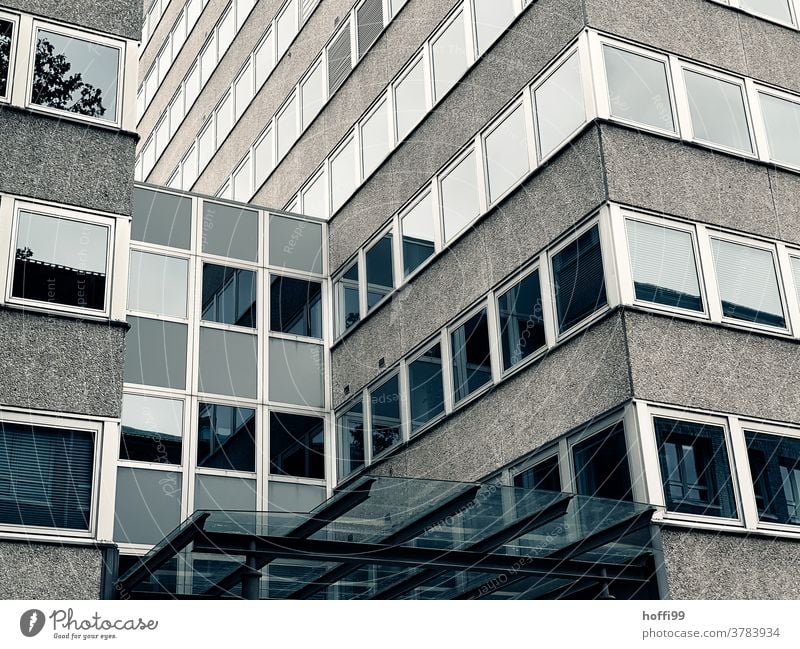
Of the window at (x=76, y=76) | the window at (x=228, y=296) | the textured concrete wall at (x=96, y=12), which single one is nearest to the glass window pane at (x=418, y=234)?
the window at (x=228, y=296)

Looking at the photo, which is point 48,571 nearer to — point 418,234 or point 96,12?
point 96,12

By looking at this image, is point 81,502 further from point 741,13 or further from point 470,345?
point 741,13

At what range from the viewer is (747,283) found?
1605cm

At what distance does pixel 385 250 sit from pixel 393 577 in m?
7.12

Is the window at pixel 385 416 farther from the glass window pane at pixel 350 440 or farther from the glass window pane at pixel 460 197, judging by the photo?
the glass window pane at pixel 460 197

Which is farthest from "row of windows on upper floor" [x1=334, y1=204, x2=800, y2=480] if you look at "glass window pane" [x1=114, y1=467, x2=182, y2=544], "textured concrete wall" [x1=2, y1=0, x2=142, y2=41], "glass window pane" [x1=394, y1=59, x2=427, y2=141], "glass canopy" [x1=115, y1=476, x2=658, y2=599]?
"textured concrete wall" [x1=2, y1=0, x2=142, y2=41]

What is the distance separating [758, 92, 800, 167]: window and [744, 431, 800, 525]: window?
4.60 meters

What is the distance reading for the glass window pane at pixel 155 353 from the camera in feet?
65.2

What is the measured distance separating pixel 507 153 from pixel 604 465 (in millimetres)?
5428

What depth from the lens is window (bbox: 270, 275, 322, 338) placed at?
2183cm

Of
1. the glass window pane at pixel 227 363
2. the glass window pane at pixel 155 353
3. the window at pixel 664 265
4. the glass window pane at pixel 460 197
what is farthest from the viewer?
the glass window pane at pixel 227 363

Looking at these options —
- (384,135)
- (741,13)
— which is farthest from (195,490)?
→ (741,13)

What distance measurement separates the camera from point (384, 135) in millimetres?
21156

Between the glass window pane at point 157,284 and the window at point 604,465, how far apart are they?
887cm
